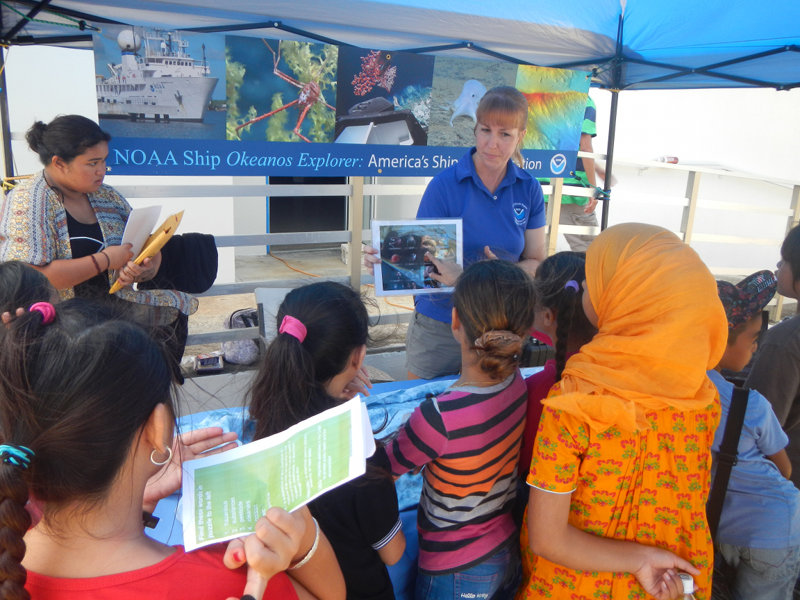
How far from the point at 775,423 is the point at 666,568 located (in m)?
0.65

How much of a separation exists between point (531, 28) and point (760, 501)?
295cm

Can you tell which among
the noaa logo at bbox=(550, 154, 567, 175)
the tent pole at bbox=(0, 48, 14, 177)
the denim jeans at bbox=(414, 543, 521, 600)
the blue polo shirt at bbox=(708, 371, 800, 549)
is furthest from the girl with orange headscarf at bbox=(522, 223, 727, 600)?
the tent pole at bbox=(0, 48, 14, 177)

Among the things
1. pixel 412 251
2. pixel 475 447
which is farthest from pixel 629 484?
pixel 412 251

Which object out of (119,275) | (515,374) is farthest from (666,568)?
(119,275)

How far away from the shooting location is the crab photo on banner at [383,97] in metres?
3.66

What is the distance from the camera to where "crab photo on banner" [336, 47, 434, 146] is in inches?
144

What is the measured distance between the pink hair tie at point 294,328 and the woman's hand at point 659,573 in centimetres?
96

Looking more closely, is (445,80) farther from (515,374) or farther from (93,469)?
(93,469)

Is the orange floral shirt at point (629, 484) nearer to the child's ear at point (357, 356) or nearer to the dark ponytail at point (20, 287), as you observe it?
the child's ear at point (357, 356)

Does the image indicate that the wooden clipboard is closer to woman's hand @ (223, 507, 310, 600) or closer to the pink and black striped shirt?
the pink and black striped shirt

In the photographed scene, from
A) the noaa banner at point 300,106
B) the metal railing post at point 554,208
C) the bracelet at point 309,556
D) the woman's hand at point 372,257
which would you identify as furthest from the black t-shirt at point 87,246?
Answer: the metal railing post at point 554,208

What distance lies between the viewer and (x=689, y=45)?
342 cm

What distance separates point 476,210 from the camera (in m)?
2.63

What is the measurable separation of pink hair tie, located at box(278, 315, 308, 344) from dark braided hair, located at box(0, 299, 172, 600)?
1.44 feet
